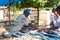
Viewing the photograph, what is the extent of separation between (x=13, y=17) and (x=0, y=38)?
2979 millimetres

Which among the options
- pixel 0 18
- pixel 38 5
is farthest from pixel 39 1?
pixel 0 18

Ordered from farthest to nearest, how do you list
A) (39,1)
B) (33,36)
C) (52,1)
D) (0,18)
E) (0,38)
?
(0,18)
(52,1)
(39,1)
(0,38)
(33,36)

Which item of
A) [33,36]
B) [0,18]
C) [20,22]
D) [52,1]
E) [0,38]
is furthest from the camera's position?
[0,18]

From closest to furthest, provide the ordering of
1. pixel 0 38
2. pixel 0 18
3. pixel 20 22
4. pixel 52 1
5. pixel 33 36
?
1. pixel 33 36
2. pixel 0 38
3. pixel 20 22
4. pixel 52 1
5. pixel 0 18

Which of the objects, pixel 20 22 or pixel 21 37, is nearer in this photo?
pixel 21 37

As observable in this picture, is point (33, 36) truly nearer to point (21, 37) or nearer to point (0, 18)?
point (21, 37)

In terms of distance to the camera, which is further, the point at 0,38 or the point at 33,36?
the point at 0,38

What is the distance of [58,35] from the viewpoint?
13.4 ft

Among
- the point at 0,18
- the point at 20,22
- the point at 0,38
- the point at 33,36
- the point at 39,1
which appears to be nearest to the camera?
the point at 33,36

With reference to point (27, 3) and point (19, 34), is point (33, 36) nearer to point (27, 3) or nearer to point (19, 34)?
point (19, 34)

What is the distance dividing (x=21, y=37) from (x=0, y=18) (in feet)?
10.6

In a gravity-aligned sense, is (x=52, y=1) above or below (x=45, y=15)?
above

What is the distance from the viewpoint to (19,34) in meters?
4.27

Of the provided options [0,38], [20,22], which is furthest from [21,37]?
[20,22]
